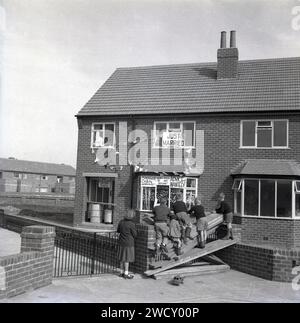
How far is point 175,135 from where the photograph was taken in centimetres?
2017

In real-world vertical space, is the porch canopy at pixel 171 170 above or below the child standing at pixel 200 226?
above

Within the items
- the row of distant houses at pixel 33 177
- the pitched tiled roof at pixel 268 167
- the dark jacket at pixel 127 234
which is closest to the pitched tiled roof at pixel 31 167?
the row of distant houses at pixel 33 177

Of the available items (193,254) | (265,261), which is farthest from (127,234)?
(265,261)

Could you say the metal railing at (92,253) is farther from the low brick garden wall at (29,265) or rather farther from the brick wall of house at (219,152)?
the brick wall of house at (219,152)

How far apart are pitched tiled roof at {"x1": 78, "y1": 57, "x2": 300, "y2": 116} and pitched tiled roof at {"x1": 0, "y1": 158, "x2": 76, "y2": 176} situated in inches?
1905

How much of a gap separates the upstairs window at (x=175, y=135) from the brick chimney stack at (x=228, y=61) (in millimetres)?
3835

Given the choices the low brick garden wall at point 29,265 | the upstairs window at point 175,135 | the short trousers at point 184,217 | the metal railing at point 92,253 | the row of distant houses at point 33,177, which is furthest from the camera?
the row of distant houses at point 33,177

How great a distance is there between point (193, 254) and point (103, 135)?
1155 cm

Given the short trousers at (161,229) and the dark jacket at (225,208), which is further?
the dark jacket at (225,208)

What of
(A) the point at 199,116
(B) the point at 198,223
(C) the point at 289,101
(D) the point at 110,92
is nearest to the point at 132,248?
(B) the point at 198,223

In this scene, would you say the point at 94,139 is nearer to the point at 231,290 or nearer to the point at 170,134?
the point at 170,134

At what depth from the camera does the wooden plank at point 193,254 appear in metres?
10.4

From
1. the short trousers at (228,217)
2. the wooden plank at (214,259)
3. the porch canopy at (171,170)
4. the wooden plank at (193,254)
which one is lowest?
the wooden plank at (214,259)

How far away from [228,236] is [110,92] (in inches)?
508
